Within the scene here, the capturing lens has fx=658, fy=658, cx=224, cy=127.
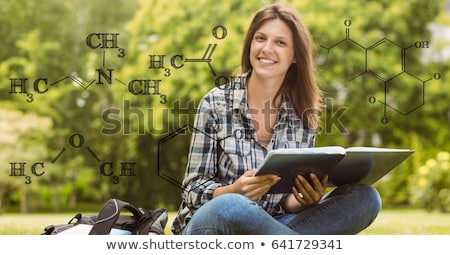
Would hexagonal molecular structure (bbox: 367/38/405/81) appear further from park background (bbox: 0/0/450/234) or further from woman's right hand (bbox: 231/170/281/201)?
woman's right hand (bbox: 231/170/281/201)

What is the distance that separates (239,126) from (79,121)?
105 centimetres

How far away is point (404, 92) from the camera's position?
2.87m

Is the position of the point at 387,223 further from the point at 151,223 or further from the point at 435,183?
the point at 151,223

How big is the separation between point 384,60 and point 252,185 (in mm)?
1204

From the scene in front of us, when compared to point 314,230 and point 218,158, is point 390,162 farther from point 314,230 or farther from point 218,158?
point 218,158

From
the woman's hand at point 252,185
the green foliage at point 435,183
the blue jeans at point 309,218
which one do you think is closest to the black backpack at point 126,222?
the blue jeans at point 309,218

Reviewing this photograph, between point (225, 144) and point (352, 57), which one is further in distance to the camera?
point (352, 57)

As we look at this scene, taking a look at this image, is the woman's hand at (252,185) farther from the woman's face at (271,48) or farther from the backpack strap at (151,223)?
the woman's face at (271,48)

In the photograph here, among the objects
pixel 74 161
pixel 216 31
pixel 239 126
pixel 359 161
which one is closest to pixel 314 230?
pixel 359 161

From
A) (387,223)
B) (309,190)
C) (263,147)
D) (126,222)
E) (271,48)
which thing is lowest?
(387,223)

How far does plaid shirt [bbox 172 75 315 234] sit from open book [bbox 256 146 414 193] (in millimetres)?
130

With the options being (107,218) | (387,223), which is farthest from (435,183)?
(107,218)

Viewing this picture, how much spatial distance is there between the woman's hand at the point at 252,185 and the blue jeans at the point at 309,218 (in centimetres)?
7

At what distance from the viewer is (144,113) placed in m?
2.79
